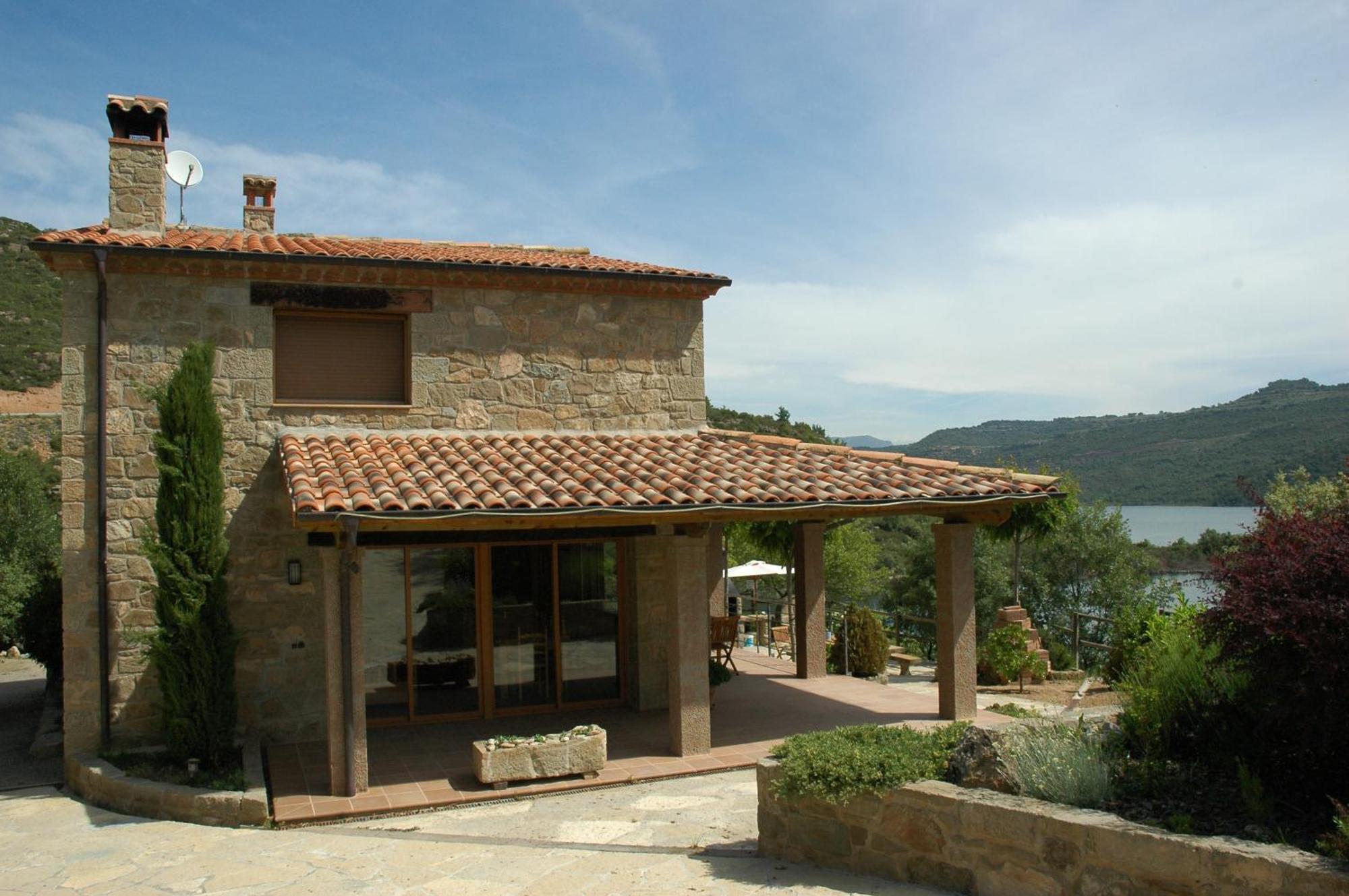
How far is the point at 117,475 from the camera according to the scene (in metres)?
9.99

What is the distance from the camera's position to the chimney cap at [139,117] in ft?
36.0

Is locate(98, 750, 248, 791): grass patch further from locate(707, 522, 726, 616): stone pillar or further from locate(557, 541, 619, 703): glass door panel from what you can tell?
locate(707, 522, 726, 616): stone pillar

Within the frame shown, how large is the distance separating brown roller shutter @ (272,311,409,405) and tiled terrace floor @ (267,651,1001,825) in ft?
12.6

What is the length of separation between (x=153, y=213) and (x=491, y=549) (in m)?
5.39

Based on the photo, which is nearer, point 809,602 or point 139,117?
point 139,117

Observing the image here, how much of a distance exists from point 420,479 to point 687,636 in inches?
117

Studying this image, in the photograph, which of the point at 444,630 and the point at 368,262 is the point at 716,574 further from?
the point at 368,262

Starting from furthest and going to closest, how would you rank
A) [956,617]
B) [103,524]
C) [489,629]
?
[489,629], [956,617], [103,524]

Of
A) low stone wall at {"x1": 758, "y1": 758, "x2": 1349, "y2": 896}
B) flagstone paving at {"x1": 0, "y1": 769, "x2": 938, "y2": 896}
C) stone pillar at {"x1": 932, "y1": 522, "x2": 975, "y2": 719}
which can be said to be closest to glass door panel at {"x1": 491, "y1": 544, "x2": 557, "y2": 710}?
flagstone paving at {"x1": 0, "y1": 769, "x2": 938, "y2": 896}

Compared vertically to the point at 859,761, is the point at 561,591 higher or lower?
higher

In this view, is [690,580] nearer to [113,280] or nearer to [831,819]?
[831,819]

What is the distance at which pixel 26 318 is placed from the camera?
41.6m

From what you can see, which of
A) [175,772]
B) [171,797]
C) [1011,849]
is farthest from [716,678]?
[1011,849]

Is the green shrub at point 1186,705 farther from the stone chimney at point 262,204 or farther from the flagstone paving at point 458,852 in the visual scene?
the stone chimney at point 262,204
